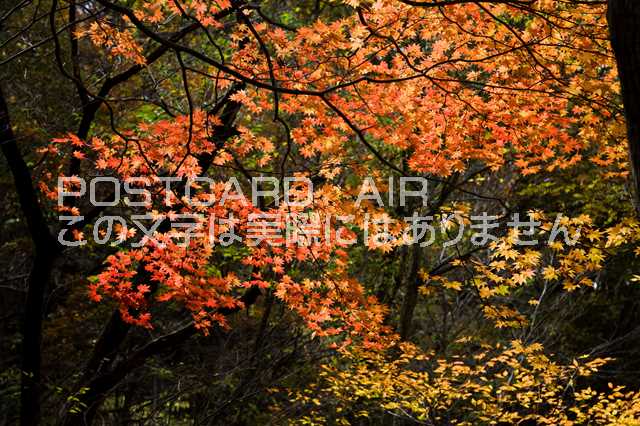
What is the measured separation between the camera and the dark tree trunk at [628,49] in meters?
1.89

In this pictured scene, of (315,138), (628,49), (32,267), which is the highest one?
(315,138)

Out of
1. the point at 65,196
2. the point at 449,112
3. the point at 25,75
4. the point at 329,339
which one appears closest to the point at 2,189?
the point at 25,75

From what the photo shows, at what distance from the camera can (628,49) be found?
1.93 meters

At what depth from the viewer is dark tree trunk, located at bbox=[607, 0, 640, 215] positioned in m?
1.89

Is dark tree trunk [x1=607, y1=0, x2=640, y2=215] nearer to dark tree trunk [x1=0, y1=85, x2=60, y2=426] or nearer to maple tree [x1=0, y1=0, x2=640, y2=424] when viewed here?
maple tree [x1=0, y1=0, x2=640, y2=424]

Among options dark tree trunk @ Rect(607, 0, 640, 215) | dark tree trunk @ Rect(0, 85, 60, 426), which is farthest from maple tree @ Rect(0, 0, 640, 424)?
dark tree trunk @ Rect(607, 0, 640, 215)

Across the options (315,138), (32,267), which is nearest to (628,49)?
(315,138)

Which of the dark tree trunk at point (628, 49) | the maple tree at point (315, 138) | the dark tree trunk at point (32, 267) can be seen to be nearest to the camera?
the dark tree trunk at point (628, 49)

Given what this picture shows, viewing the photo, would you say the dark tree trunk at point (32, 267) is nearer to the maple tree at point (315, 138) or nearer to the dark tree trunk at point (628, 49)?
the maple tree at point (315, 138)

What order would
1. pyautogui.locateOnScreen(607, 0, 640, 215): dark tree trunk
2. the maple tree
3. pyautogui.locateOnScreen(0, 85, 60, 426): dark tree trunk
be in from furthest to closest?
pyautogui.locateOnScreen(0, 85, 60, 426): dark tree trunk
the maple tree
pyautogui.locateOnScreen(607, 0, 640, 215): dark tree trunk

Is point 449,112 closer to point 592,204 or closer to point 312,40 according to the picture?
point 312,40

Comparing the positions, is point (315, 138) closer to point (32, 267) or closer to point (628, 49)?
point (32, 267)

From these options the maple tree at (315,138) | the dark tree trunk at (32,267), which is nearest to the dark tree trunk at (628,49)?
the maple tree at (315,138)

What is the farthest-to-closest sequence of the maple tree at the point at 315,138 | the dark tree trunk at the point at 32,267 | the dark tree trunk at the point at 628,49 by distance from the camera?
the dark tree trunk at the point at 32,267 < the maple tree at the point at 315,138 < the dark tree trunk at the point at 628,49
